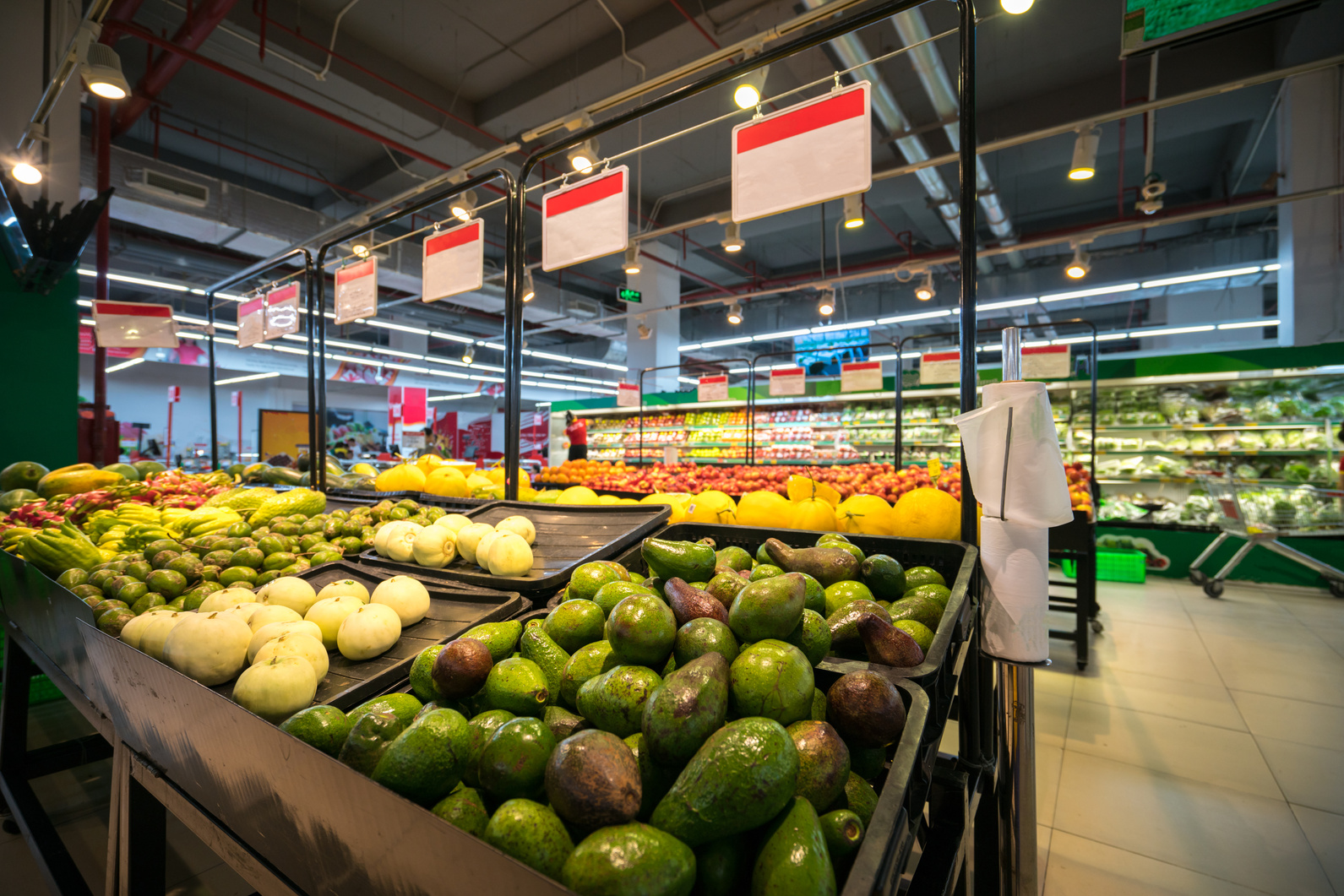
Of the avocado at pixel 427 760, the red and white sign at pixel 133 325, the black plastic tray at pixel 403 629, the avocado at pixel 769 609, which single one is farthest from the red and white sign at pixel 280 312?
the avocado at pixel 769 609

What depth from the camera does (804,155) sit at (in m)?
1.71

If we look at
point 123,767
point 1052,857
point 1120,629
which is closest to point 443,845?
point 123,767

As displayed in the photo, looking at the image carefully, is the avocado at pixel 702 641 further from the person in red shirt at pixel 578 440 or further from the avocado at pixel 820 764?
the person in red shirt at pixel 578 440

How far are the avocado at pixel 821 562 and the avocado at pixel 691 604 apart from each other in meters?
0.26

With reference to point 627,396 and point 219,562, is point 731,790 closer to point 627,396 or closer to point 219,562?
point 219,562

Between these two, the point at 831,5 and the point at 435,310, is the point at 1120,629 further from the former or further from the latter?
the point at 435,310

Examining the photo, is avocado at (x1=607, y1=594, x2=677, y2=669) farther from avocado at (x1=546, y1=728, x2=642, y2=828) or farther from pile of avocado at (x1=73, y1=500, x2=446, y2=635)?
pile of avocado at (x1=73, y1=500, x2=446, y2=635)

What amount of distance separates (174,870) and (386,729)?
6.00 feet

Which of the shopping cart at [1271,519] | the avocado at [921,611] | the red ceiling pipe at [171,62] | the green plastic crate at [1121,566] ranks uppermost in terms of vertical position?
the red ceiling pipe at [171,62]

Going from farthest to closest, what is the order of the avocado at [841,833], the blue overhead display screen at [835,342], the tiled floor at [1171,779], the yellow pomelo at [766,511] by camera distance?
1. the blue overhead display screen at [835,342]
2. the yellow pomelo at [766,511]
3. the tiled floor at [1171,779]
4. the avocado at [841,833]

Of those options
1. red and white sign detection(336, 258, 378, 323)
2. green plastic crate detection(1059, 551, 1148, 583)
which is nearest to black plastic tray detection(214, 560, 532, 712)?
red and white sign detection(336, 258, 378, 323)

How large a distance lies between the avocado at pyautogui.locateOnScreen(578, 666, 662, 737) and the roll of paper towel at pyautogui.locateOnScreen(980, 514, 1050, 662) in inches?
28.9

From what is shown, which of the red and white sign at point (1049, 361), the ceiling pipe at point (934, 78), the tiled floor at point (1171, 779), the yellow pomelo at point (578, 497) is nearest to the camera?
the tiled floor at point (1171, 779)

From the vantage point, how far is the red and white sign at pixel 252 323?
161 inches
